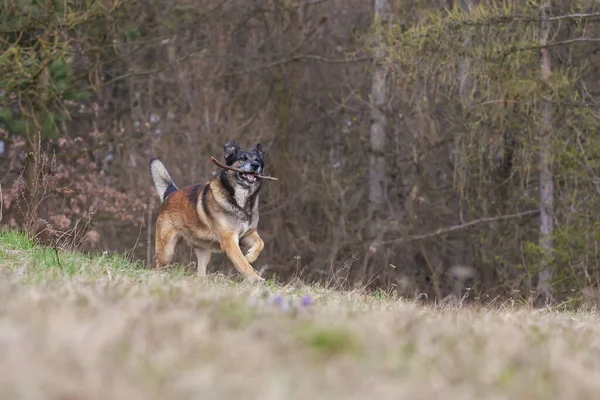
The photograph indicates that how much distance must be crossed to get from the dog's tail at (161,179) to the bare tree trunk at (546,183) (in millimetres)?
6344

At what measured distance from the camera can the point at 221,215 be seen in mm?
10977

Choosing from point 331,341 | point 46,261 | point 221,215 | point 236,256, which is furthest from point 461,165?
point 331,341

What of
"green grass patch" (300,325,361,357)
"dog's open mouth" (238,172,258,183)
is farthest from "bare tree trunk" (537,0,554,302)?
"green grass patch" (300,325,361,357)

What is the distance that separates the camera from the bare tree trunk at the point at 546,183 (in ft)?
55.8

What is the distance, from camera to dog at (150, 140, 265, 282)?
10961 mm

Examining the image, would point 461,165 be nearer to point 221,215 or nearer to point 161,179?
point 161,179

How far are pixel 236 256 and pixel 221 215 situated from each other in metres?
0.61

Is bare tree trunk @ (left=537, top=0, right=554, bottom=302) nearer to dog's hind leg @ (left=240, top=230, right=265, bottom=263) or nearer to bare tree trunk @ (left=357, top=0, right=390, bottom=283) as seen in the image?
bare tree trunk @ (left=357, top=0, right=390, bottom=283)

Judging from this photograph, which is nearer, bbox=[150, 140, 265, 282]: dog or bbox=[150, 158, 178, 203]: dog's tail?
bbox=[150, 140, 265, 282]: dog

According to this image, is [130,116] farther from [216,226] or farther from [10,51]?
[216,226]

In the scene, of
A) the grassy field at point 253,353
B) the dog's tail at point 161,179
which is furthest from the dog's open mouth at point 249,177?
the grassy field at point 253,353

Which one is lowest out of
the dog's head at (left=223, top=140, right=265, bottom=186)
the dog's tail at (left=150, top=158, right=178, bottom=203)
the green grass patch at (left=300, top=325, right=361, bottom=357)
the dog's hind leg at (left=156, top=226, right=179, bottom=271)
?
the dog's hind leg at (left=156, top=226, right=179, bottom=271)

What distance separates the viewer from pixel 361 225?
2439cm

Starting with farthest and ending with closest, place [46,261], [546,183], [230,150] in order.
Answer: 1. [546,183]
2. [230,150]
3. [46,261]
